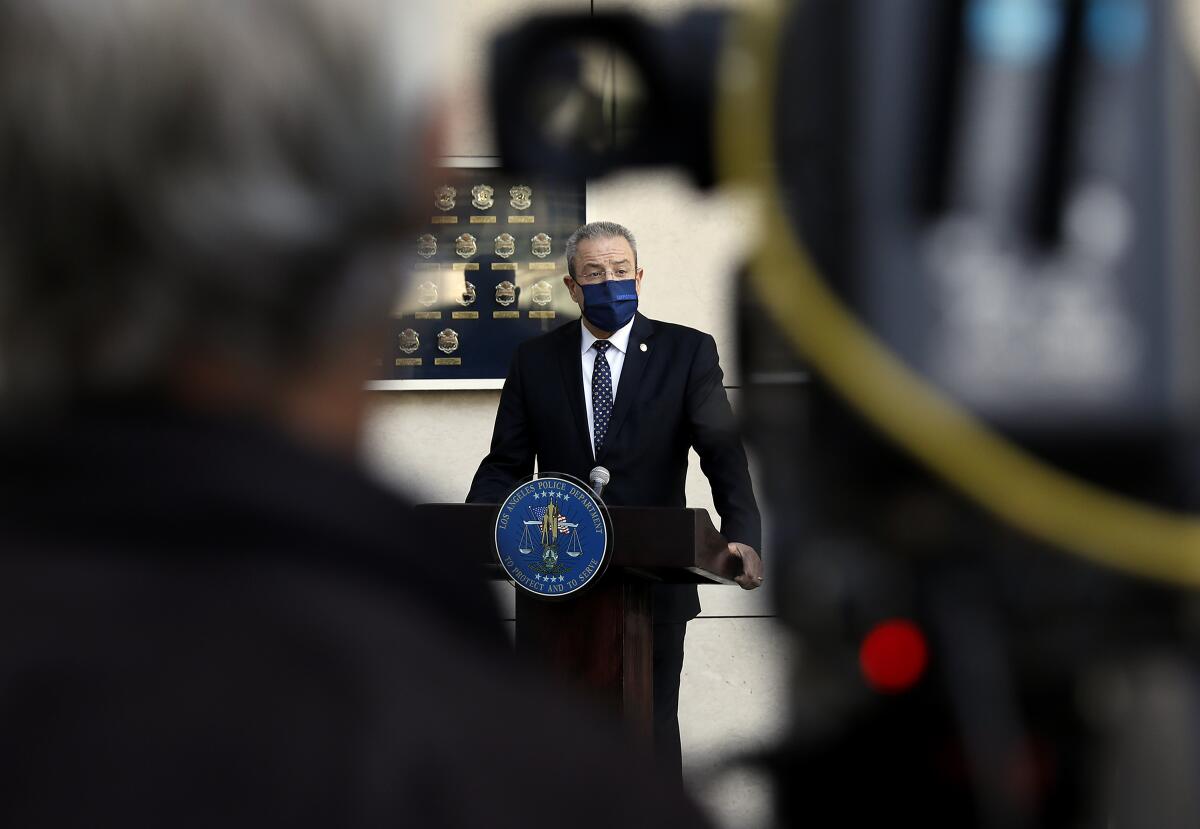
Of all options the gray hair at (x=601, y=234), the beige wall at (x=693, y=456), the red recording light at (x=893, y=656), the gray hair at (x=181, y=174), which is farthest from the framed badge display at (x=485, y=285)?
the gray hair at (x=181, y=174)

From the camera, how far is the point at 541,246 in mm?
6137

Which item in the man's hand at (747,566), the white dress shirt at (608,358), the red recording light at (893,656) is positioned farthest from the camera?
the white dress shirt at (608,358)

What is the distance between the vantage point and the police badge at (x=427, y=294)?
612 cm

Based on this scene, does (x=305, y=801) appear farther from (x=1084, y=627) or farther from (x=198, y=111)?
(x=1084, y=627)

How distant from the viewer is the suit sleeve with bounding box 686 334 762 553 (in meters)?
3.75

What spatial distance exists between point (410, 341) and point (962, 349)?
5.07 m

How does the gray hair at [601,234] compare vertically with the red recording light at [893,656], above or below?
above

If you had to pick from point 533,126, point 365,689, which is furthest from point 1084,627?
point 365,689

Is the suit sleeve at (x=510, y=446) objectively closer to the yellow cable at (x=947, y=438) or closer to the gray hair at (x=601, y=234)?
the gray hair at (x=601, y=234)

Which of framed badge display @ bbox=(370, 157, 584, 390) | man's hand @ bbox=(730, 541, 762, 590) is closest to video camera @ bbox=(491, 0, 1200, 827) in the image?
man's hand @ bbox=(730, 541, 762, 590)

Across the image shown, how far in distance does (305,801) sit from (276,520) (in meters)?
0.11

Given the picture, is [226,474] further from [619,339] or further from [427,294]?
[427,294]

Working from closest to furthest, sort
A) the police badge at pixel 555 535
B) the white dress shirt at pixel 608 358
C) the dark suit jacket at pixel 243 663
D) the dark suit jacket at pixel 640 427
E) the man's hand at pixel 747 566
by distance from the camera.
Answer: the dark suit jacket at pixel 243 663 → the police badge at pixel 555 535 → the man's hand at pixel 747 566 → the dark suit jacket at pixel 640 427 → the white dress shirt at pixel 608 358

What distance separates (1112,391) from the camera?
1154 mm
